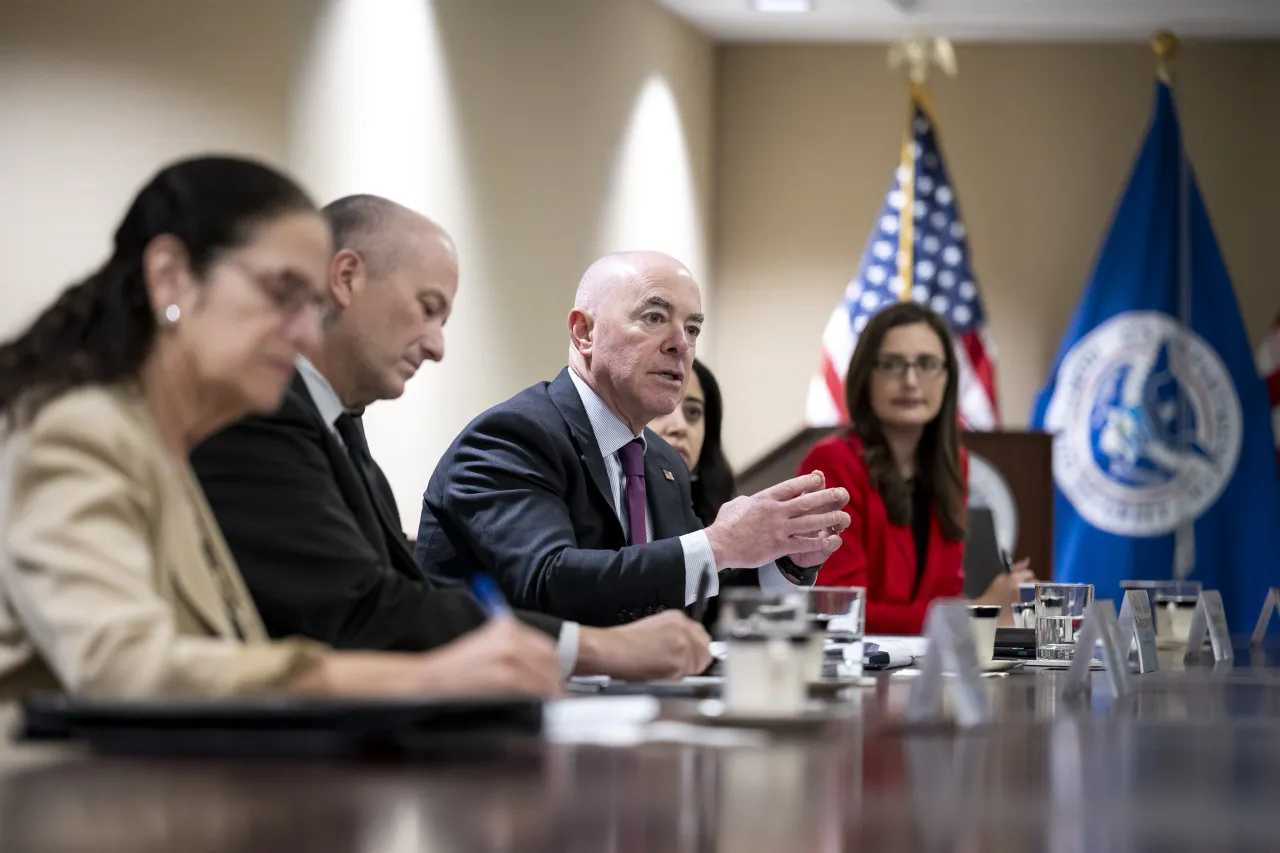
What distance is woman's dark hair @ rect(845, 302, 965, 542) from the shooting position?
13.7 ft

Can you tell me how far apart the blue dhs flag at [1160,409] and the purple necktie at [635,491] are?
5.04 meters

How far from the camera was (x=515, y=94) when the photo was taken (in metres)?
6.41

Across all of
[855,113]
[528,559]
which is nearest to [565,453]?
[528,559]

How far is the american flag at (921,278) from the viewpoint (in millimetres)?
7871

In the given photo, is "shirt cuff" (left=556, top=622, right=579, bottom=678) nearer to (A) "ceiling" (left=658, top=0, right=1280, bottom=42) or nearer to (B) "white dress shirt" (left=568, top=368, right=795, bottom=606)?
(B) "white dress shirt" (left=568, top=368, right=795, bottom=606)

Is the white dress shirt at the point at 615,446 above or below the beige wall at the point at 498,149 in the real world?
below

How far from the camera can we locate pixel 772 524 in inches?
108

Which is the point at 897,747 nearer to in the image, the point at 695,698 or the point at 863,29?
the point at 695,698

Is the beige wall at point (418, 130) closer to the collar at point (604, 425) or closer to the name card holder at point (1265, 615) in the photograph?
the collar at point (604, 425)

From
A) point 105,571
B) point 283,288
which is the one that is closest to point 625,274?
point 283,288

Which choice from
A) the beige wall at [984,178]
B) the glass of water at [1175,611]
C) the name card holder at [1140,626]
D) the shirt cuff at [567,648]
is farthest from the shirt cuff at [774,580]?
the beige wall at [984,178]

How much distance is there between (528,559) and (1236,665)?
1.29 meters

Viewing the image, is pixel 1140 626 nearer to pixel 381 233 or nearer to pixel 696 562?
pixel 696 562

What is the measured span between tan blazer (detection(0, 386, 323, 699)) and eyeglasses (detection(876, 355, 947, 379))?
3029mm
